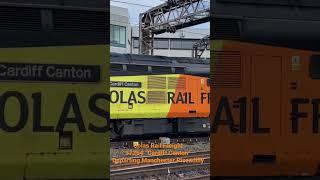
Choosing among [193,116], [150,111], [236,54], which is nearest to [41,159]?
[236,54]

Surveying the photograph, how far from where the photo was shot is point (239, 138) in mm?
4516

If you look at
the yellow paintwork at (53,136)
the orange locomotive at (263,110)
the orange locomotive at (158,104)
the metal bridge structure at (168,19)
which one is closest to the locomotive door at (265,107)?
the orange locomotive at (263,110)

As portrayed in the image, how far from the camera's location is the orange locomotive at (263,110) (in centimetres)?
446

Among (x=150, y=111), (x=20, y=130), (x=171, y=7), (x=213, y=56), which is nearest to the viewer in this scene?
(x=20, y=130)

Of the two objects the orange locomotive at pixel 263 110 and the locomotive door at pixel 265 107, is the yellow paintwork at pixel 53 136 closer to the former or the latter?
the orange locomotive at pixel 263 110

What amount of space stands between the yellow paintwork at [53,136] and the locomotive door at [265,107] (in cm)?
123

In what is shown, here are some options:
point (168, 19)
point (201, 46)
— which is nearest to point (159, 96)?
point (168, 19)

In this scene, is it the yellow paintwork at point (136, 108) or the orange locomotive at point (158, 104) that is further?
the orange locomotive at point (158, 104)

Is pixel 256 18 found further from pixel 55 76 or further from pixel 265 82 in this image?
pixel 55 76

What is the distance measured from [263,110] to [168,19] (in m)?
31.7

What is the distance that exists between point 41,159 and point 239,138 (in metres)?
1.60

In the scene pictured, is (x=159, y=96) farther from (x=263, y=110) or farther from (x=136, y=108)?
(x=263, y=110)

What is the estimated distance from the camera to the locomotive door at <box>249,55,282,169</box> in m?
4.52

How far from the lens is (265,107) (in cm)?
455
